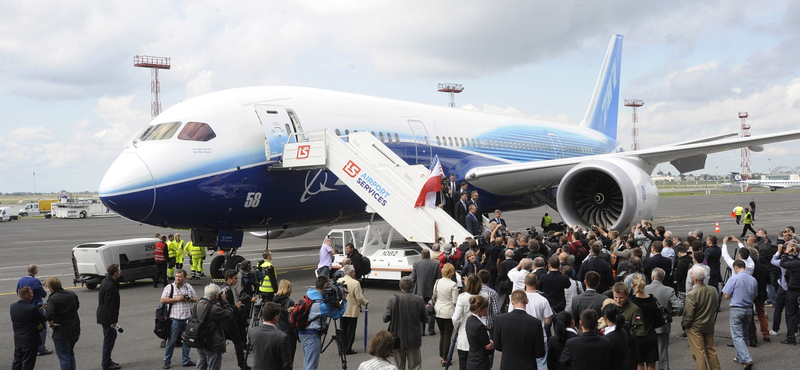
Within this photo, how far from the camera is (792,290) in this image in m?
9.29

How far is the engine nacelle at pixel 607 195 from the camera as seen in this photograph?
652 inches

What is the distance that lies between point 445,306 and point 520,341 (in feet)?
6.84

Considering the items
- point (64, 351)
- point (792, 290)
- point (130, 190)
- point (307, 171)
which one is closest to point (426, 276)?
point (64, 351)

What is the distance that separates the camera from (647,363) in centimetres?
702

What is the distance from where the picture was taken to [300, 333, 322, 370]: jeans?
23.0 feet

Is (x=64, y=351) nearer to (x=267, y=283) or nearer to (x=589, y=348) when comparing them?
(x=267, y=283)

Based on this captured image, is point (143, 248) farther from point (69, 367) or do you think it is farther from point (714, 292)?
point (714, 292)

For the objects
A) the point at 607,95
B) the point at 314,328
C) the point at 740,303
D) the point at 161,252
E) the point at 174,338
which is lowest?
the point at 174,338

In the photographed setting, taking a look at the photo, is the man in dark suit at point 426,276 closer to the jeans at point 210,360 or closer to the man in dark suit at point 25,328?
the jeans at point 210,360

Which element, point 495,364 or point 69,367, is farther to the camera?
point 495,364

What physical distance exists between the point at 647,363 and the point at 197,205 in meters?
9.05

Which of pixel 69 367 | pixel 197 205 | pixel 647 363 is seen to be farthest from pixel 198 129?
pixel 647 363

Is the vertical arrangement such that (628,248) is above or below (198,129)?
below

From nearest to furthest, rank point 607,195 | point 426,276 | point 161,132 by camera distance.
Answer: point 426,276
point 161,132
point 607,195
